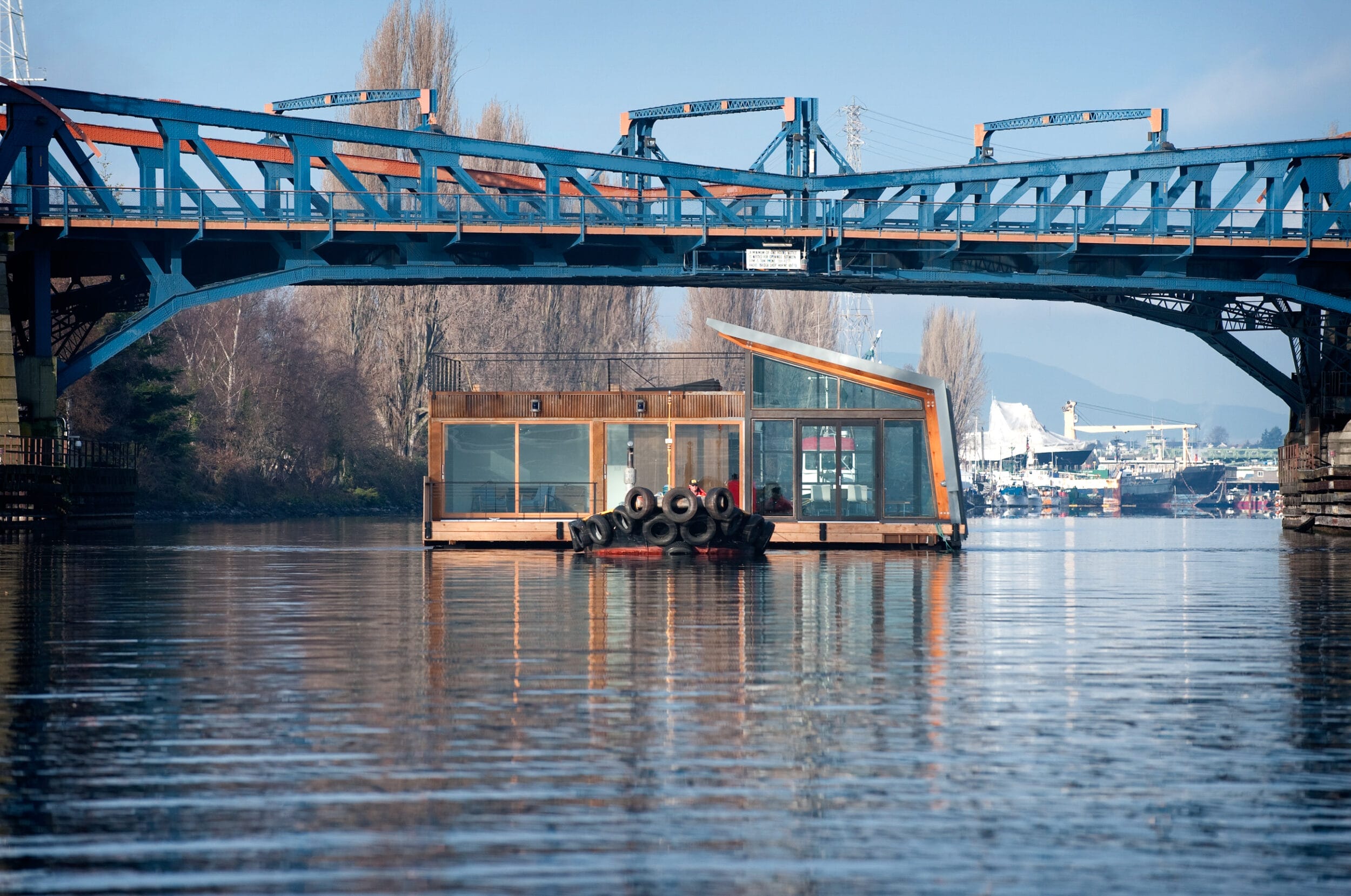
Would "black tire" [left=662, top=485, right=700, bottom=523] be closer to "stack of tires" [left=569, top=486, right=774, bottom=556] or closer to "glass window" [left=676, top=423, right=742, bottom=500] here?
"stack of tires" [left=569, top=486, right=774, bottom=556]

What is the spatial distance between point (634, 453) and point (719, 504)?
17.6 feet

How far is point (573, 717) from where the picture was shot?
1002cm

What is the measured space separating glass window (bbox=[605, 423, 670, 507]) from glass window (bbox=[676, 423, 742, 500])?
0.42 m

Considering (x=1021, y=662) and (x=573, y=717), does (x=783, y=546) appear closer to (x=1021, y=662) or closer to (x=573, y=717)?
(x=1021, y=662)

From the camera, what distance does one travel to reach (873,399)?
3512cm

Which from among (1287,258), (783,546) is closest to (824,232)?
(1287,258)

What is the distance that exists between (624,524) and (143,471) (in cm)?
3699

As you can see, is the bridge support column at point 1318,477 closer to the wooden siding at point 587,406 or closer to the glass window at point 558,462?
the wooden siding at point 587,406

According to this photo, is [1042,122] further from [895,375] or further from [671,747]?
[671,747]

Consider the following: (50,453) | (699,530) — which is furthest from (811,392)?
(50,453)

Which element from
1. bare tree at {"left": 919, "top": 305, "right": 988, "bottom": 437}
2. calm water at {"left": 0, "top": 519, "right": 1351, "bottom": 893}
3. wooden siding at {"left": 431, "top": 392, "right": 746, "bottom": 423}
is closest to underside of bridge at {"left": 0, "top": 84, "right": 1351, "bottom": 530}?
wooden siding at {"left": 431, "top": 392, "right": 746, "bottom": 423}

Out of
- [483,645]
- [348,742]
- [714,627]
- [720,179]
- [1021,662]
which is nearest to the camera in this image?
[348,742]

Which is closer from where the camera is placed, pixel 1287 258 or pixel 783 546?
pixel 783 546

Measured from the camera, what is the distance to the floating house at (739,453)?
115ft
